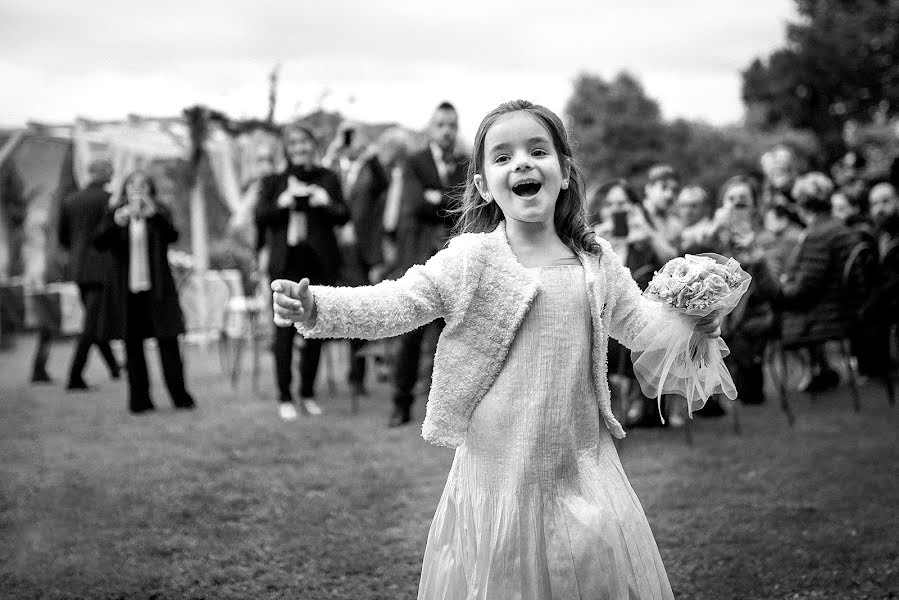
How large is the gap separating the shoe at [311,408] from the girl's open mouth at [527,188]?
5.32 metres

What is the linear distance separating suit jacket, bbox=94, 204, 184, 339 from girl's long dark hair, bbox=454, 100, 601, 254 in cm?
562

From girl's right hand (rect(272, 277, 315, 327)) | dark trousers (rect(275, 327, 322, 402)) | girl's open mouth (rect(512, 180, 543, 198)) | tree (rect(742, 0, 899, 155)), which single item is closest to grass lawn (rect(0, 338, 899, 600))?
dark trousers (rect(275, 327, 322, 402))

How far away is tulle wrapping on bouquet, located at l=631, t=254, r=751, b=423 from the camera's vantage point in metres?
2.71

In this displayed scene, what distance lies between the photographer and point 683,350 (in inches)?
108

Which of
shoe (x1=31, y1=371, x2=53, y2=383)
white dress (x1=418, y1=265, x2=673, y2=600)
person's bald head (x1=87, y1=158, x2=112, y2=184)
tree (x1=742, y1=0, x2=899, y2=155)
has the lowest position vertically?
shoe (x1=31, y1=371, x2=53, y2=383)

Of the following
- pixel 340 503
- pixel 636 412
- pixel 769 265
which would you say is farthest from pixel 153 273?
pixel 769 265

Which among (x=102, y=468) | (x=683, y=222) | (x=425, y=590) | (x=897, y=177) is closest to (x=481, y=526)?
(x=425, y=590)

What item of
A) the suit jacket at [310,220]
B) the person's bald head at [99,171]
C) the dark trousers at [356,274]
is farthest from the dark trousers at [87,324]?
the suit jacket at [310,220]

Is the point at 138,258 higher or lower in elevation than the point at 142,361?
higher

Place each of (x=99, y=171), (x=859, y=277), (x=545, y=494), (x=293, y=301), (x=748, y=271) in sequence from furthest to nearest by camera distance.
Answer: (x=99, y=171), (x=859, y=277), (x=748, y=271), (x=545, y=494), (x=293, y=301)

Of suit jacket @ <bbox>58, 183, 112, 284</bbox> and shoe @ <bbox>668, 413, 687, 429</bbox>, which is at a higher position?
suit jacket @ <bbox>58, 183, 112, 284</bbox>

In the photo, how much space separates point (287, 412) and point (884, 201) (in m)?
6.07

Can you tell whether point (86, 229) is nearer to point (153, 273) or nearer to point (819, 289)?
point (153, 273)

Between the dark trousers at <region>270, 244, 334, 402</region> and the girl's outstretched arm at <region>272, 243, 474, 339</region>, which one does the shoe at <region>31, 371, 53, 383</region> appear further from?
the girl's outstretched arm at <region>272, 243, 474, 339</region>
